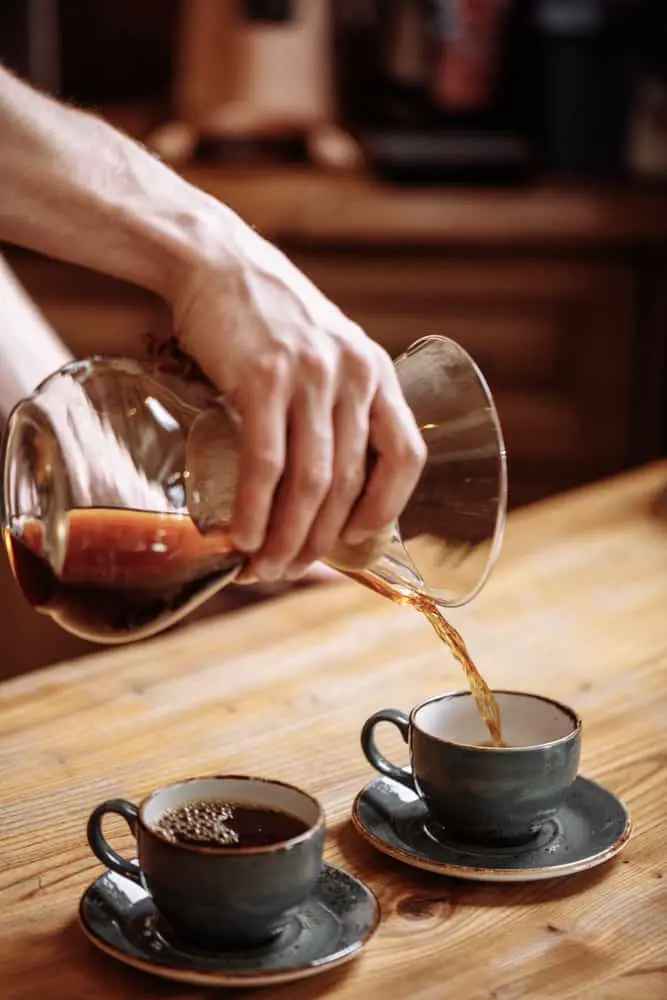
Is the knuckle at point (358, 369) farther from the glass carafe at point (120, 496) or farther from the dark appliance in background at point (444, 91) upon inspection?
the dark appliance in background at point (444, 91)

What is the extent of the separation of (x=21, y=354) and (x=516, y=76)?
7.13 ft

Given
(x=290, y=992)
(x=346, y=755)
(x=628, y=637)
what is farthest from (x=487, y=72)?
(x=290, y=992)

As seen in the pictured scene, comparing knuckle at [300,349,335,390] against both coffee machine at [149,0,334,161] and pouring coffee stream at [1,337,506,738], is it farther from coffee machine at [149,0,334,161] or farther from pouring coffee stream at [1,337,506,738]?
coffee machine at [149,0,334,161]

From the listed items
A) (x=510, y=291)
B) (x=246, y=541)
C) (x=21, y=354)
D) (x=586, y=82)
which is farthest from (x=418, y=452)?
(x=586, y=82)

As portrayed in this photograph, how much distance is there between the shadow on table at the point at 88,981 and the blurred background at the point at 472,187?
234 cm

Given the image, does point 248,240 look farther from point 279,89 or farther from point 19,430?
point 279,89

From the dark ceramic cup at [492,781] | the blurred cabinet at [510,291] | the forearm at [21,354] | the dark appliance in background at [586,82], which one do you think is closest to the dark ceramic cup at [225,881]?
the dark ceramic cup at [492,781]

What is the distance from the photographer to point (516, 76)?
3.42 meters

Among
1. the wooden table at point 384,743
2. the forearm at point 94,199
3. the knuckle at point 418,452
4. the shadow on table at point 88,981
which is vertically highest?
the forearm at point 94,199

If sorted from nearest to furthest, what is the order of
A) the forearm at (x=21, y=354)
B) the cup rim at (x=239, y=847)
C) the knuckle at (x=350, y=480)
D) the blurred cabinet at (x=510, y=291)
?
the cup rim at (x=239, y=847) < the knuckle at (x=350, y=480) < the forearm at (x=21, y=354) < the blurred cabinet at (x=510, y=291)

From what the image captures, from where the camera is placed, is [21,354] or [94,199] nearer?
[94,199]

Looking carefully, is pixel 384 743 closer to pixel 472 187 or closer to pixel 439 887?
pixel 439 887

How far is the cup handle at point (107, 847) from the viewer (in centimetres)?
86

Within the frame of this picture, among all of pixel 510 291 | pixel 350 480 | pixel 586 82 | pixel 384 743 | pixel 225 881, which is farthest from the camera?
pixel 586 82
